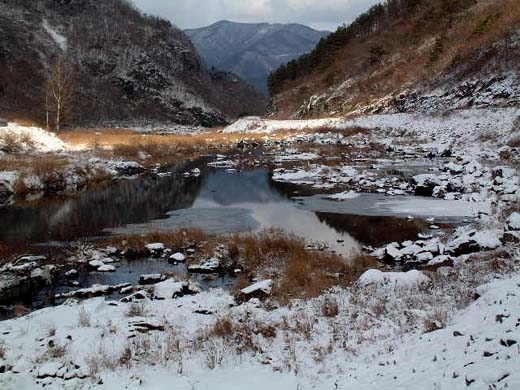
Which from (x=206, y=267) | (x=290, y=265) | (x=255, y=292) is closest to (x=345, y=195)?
(x=290, y=265)

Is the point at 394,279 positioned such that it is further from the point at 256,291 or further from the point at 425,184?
the point at 425,184

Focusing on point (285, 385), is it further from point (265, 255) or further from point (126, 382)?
point (265, 255)

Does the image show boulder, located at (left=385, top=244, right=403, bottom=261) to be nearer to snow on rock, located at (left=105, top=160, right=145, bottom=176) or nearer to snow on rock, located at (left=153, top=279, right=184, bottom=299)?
snow on rock, located at (left=153, top=279, right=184, bottom=299)

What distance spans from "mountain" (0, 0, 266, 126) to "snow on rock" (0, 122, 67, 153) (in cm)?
4690

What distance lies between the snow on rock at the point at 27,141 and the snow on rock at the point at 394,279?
30049mm

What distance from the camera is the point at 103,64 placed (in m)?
130

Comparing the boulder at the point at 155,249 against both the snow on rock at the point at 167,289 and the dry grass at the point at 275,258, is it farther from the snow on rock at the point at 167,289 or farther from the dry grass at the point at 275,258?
the snow on rock at the point at 167,289

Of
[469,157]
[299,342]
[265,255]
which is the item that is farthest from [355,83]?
[299,342]

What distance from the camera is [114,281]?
44.4 ft

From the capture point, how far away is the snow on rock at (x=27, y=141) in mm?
33844

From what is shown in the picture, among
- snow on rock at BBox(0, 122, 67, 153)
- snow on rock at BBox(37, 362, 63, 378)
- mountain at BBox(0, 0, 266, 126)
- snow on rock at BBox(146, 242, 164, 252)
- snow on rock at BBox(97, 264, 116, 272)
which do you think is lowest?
snow on rock at BBox(97, 264, 116, 272)

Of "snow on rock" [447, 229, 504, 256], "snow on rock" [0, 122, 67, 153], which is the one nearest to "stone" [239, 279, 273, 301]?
"snow on rock" [447, 229, 504, 256]

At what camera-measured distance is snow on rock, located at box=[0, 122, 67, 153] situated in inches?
1332

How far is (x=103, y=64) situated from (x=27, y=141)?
103m
